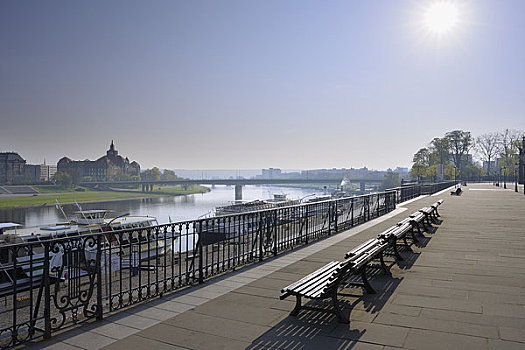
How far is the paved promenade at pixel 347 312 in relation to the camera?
405cm

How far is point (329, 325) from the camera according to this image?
453cm

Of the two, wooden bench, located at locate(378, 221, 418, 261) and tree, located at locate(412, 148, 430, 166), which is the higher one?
tree, located at locate(412, 148, 430, 166)

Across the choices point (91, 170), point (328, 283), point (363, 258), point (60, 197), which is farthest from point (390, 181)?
point (91, 170)

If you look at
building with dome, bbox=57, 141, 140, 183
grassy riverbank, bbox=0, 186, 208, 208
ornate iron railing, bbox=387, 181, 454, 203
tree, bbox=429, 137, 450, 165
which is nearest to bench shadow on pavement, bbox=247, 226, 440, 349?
ornate iron railing, bbox=387, 181, 454, 203

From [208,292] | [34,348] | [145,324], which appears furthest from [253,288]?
[34,348]

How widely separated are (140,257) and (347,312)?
284 cm

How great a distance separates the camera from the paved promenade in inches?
159

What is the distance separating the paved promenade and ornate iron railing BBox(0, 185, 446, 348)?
0.30 metres

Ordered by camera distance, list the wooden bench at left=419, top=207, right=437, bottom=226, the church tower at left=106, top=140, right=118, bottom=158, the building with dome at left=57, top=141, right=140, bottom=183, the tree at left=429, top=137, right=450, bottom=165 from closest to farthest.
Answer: the wooden bench at left=419, top=207, right=437, bottom=226, the tree at left=429, top=137, right=450, bottom=165, the building with dome at left=57, top=141, right=140, bottom=183, the church tower at left=106, top=140, right=118, bottom=158

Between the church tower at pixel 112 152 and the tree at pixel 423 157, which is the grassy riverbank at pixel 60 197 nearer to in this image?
the tree at pixel 423 157

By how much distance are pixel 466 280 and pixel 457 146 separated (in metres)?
94.5

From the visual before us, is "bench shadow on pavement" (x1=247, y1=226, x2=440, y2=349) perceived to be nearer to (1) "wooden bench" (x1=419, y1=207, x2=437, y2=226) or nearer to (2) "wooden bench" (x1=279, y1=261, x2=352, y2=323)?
(2) "wooden bench" (x1=279, y1=261, x2=352, y2=323)

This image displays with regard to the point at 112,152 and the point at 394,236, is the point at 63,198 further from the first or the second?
the point at 112,152

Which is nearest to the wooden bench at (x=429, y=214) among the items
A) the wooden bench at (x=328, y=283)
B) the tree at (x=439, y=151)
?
the wooden bench at (x=328, y=283)
